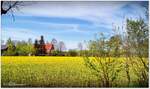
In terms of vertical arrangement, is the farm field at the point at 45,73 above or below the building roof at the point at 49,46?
below

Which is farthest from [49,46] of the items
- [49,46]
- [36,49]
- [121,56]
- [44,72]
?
[121,56]

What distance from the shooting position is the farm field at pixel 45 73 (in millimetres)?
11281

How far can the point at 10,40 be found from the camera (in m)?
11.3

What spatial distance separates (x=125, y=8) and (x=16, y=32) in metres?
1.08

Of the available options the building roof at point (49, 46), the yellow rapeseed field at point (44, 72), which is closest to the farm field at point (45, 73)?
the yellow rapeseed field at point (44, 72)

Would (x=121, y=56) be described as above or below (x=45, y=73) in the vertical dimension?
above

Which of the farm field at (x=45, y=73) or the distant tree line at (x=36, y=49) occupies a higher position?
Result: the distant tree line at (x=36, y=49)

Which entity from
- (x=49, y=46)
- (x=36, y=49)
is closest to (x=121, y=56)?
(x=49, y=46)

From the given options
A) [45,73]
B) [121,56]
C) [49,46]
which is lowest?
[45,73]

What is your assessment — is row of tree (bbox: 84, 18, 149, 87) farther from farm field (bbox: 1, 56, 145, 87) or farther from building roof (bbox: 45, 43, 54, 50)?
building roof (bbox: 45, 43, 54, 50)

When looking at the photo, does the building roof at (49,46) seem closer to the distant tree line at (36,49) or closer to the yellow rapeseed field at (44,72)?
the distant tree line at (36,49)

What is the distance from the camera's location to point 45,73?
37.1ft

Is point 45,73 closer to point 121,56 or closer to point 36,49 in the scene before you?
point 36,49

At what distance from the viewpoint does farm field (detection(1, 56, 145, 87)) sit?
11.3 meters
